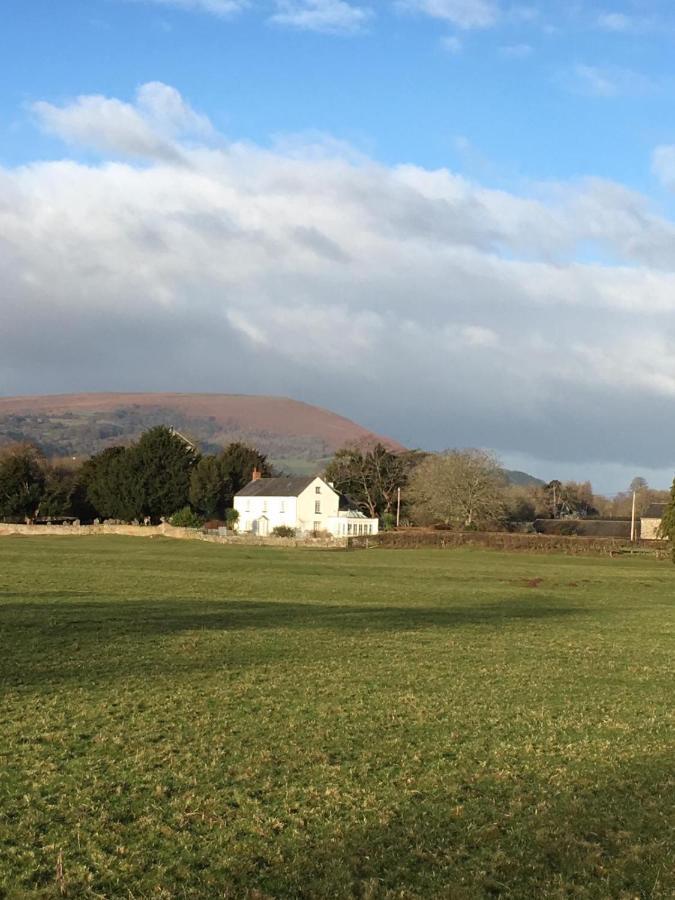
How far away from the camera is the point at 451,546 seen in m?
75.8

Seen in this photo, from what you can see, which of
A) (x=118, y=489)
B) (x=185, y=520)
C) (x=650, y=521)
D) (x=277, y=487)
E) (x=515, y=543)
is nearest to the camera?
(x=515, y=543)

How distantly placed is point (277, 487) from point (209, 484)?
894 centimetres

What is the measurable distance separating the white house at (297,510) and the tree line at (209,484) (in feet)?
9.87

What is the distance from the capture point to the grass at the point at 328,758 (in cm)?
633

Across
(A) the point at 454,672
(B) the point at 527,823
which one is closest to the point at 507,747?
(B) the point at 527,823

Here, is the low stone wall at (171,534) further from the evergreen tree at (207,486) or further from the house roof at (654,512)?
the house roof at (654,512)

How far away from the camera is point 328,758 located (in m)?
9.32

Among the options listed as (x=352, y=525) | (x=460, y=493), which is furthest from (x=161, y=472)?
(x=460, y=493)

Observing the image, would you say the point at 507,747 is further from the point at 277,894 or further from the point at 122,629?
the point at 122,629

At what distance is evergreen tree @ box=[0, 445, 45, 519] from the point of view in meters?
100

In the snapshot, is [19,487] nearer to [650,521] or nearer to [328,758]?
[650,521]

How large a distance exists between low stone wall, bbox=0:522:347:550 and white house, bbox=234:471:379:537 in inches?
671

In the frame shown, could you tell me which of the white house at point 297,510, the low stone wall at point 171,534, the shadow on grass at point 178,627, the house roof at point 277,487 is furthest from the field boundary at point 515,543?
the shadow on grass at point 178,627

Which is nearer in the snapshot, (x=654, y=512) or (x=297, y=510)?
(x=297, y=510)
